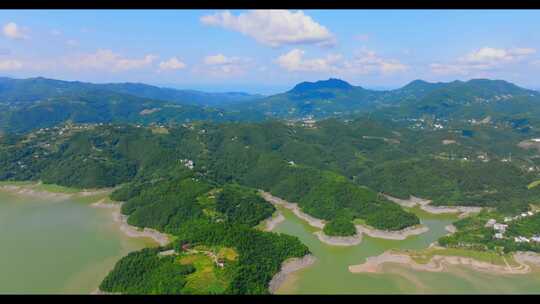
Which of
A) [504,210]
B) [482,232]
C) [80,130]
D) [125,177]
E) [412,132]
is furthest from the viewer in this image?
[412,132]

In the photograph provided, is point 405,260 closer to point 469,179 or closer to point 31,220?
point 469,179

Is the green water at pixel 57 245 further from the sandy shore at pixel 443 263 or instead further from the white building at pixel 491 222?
Answer: the white building at pixel 491 222

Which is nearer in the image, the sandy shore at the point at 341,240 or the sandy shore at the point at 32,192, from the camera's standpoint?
the sandy shore at the point at 341,240

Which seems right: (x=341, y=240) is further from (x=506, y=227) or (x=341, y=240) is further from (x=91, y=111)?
(x=91, y=111)

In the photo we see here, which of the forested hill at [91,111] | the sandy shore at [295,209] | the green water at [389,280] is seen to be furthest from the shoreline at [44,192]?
the forested hill at [91,111]

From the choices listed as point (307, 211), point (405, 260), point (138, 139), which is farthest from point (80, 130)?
point (405, 260)

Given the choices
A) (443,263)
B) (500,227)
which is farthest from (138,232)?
(500,227)
